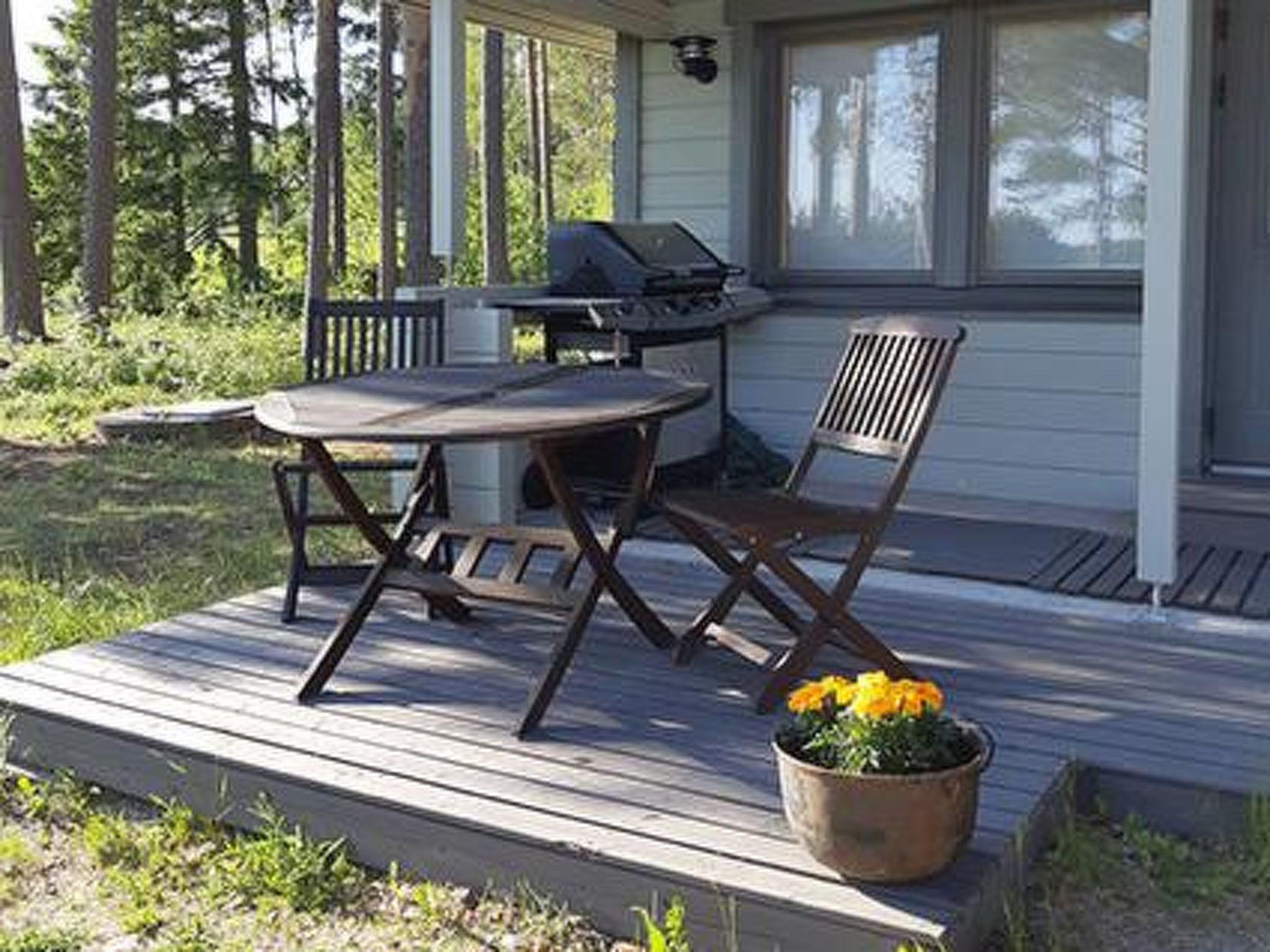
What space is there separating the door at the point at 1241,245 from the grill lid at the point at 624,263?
1837 millimetres

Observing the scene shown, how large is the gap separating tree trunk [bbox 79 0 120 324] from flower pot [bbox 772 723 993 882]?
11.6m

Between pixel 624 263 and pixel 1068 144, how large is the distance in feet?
5.89

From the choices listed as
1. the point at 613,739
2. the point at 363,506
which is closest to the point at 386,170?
the point at 363,506

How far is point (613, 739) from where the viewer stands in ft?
9.39

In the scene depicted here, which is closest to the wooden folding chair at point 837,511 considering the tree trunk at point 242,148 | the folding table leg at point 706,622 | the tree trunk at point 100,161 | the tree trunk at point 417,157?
the folding table leg at point 706,622

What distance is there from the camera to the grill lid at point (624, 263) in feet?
16.8

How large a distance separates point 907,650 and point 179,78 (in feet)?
67.0

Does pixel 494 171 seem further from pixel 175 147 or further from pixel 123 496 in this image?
pixel 123 496

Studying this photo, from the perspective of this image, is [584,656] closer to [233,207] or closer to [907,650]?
[907,650]

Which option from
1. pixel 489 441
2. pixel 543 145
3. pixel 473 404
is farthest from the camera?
pixel 543 145

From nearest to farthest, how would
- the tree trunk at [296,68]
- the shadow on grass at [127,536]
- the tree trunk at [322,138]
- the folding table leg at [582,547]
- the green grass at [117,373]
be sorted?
the folding table leg at [582,547] < the shadow on grass at [127,536] < the green grass at [117,373] < the tree trunk at [322,138] < the tree trunk at [296,68]

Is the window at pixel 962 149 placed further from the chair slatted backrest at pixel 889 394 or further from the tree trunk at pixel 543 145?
the tree trunk at pixel 543 145

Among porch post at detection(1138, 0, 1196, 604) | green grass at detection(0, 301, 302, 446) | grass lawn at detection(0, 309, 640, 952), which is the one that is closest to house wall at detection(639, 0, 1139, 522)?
porch post at detection(1138, 0, 1196, 604)

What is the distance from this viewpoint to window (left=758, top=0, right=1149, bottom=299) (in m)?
5.29
